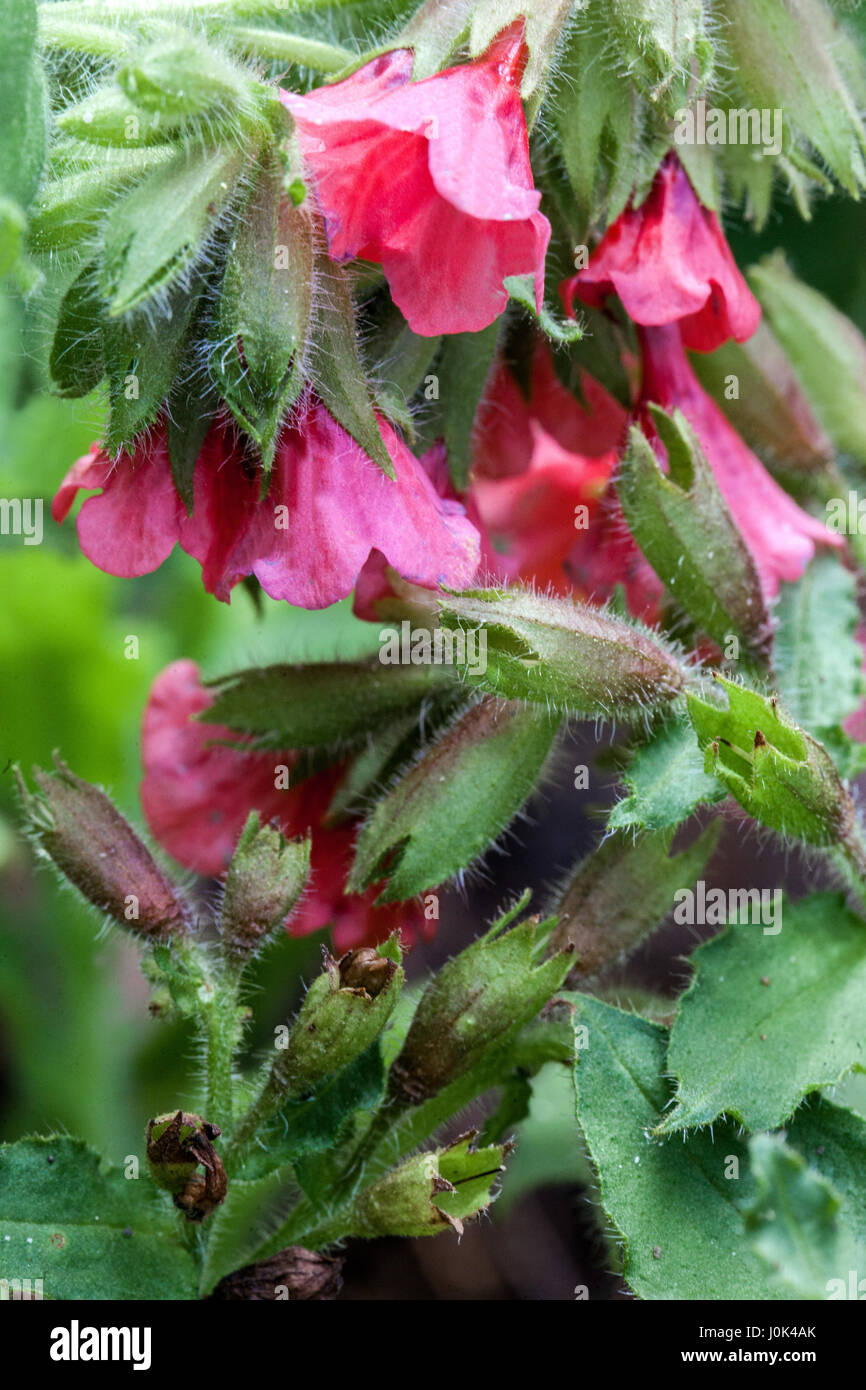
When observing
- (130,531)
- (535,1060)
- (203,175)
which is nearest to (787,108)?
(203,175)

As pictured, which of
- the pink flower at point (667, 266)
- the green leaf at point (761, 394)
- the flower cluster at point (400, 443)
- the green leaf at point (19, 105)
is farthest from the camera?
the green leaf at point (761, 394)

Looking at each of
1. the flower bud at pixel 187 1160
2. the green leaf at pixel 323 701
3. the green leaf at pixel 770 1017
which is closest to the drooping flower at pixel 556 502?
the green leaf at pixel 323 701

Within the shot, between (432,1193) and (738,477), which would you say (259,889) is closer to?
(432,1193)

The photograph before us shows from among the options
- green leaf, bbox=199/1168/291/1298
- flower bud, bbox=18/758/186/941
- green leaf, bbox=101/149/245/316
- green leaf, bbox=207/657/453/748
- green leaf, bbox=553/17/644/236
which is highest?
green leaf, bbox=553/17/644/236

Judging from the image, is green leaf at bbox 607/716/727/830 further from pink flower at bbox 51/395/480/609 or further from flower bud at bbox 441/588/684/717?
pink flower at bbox 51/395/480/609

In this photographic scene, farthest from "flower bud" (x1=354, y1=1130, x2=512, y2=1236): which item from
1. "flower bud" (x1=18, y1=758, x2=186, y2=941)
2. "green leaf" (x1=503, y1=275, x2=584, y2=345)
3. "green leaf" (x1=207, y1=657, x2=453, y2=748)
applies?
"green leaf" (x1=503, y1=275, x2=584, y2=345)

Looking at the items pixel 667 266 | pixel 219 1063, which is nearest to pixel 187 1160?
pixel 219 1063

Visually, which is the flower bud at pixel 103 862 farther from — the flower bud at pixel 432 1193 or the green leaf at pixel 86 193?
the green leaf at pixel 86 193
